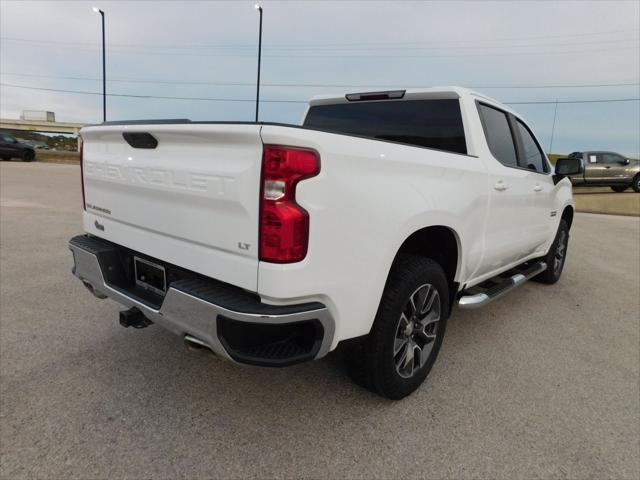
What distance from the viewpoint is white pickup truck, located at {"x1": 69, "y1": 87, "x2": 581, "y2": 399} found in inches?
70.8

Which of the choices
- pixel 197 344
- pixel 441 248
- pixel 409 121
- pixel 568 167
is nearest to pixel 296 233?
pixel 197 344

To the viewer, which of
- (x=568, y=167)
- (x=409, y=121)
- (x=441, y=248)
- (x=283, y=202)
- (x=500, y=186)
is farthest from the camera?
(x=568, y=167)

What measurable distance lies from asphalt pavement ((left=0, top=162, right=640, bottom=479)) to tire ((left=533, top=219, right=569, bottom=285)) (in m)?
1.22

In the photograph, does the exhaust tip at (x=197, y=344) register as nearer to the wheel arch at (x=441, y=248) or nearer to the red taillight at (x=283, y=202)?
the red taillight at (x=283, y=202)

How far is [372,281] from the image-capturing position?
2.13 meters

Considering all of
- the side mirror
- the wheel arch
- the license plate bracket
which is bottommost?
the license plate bracket

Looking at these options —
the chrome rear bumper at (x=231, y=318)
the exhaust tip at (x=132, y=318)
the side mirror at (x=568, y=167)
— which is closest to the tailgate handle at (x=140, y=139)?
the chrome rear bumper at (x=231, y=318)

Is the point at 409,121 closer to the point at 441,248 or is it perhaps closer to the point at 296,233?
the point at 441,248

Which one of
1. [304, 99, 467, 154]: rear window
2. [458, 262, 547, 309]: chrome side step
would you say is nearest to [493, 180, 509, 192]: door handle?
[304, 99, 467, 154]: rear window

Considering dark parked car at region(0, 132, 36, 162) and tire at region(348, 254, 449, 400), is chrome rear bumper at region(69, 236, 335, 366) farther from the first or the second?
dark parked car at region(0, 132, 36, 162)

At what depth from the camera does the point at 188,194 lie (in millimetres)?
2049

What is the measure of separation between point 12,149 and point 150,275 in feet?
90.8

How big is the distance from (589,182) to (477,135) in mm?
19875

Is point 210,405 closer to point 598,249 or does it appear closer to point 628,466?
point 628,466
